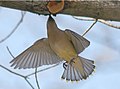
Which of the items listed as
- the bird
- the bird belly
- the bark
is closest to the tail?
the bird

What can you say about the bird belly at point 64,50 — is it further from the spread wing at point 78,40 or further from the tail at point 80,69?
the tail at point 80,69

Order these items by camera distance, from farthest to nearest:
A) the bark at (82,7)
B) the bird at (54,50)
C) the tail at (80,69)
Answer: the tail at (80,69) < the bird at (54,50) < the bark at (82,7)

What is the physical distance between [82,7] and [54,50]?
0.97 ft

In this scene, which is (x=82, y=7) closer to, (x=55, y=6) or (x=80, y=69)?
(x=55, y=6)

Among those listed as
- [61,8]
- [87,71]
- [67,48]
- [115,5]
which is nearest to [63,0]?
[61,8]

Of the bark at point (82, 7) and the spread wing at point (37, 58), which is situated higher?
the bark at point (82, 7)

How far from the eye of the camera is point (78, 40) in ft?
3.37

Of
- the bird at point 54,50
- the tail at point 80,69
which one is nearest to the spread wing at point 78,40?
the bird at point 54,50

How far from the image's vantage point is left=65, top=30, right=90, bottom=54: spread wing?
3.32ft

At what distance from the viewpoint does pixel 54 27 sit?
0.97 metres

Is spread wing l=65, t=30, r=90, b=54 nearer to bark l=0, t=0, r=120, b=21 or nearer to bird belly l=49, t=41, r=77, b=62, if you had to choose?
bird belly l=49, t=41, r=77, b=62

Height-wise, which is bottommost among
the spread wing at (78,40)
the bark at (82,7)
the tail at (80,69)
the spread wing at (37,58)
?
the tail at (80,69)

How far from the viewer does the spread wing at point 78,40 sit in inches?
39.8

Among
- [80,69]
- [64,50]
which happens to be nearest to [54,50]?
[64,50]
